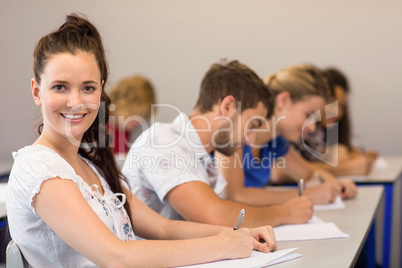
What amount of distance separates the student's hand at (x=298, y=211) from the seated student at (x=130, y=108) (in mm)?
2024

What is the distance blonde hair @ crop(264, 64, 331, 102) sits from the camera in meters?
2.34

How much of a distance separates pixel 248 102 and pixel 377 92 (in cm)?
299

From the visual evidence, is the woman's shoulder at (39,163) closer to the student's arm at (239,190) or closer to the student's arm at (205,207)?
the student's arm at (205,207)

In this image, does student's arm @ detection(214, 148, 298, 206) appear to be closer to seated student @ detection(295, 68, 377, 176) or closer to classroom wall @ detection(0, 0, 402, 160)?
seated student @ detection(295, 68, 377, 176)

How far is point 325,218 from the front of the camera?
6.15 ft

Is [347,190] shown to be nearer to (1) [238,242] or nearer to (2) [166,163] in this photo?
(2) [166,163]

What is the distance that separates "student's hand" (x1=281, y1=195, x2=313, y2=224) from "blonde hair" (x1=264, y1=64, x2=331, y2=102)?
643 millimetres

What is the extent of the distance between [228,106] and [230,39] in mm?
2517

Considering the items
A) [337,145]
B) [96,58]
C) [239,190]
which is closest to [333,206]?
[239,190]

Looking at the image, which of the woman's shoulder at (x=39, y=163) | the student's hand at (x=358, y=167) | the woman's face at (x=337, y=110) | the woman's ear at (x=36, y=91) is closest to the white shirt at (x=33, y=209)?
the woman's shoulder at (x=39, y=163)

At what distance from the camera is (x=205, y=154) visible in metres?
1.81

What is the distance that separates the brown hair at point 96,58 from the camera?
121 centimetres

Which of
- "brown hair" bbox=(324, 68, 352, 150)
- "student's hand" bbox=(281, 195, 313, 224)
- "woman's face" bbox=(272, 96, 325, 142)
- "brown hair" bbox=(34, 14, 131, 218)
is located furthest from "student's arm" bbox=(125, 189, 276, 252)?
"brown hair" bbox=(324, 68, 352, 150)

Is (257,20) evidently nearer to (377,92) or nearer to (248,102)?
(377,92)
